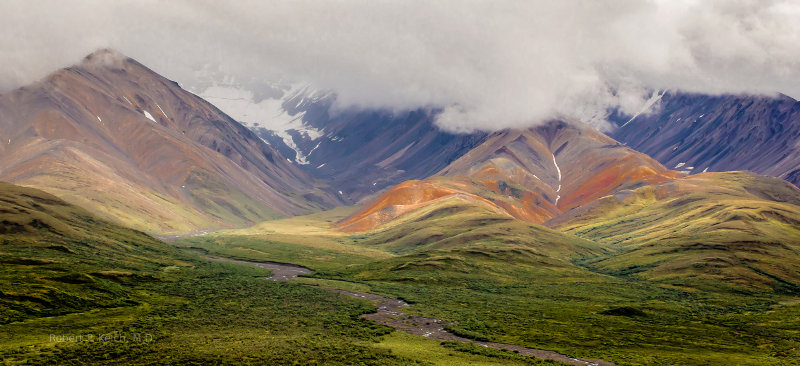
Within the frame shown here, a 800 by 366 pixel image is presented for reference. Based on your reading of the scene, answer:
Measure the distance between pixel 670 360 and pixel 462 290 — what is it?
86387 mm

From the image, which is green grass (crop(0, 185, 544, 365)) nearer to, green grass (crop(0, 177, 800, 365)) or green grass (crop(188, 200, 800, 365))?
green grass (crop(0, 177, 800, 365))

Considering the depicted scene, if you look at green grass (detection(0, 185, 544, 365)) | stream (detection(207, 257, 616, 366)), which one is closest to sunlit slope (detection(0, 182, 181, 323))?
green grass (detection(0, 185, 544, 365))

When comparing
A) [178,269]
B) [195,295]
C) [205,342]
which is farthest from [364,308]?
[178,269]

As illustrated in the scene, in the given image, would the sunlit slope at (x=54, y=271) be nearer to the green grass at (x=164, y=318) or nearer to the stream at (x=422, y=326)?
the green grass at (x=164, y=318)

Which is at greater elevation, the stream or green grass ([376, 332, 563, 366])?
the stream

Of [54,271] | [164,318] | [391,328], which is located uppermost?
[54,271]

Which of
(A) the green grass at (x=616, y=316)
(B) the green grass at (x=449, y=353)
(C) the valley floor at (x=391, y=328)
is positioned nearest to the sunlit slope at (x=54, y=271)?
(C) the valley floor at (x=391, y=328)

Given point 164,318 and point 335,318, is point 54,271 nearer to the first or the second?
point 164,318

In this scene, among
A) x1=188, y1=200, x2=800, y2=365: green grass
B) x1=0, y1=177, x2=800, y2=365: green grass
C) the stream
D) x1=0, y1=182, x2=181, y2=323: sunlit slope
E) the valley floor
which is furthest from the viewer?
x1=0, y1=182, x2=181, y2=323: sunlit slope

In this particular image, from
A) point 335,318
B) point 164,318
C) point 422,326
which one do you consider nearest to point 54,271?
point 164,318

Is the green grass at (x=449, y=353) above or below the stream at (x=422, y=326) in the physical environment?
below

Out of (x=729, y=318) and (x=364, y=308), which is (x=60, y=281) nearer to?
(x=364, y=308)

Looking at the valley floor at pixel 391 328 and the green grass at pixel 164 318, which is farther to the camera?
the valley floor at pixel 391 328

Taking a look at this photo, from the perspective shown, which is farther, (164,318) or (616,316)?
(616,316)
